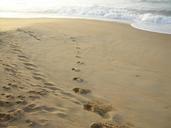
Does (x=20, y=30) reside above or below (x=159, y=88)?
above

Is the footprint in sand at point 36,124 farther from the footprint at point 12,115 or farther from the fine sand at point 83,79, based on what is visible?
the footprint at point 12,115

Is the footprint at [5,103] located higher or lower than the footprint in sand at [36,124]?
higher

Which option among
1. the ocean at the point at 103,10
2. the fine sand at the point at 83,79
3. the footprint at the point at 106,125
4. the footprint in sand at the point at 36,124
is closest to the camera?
the footprint in sand at the point at 36,124

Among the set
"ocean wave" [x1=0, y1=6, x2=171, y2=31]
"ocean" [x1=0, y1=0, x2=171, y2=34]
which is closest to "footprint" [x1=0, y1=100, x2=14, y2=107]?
"ocean" [x1=0, y1=0, x2=171, y2=34]

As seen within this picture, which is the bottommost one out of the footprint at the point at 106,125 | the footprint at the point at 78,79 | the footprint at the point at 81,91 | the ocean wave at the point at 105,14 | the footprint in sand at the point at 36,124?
the footprint at the point at 106,125

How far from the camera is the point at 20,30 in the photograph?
762cm

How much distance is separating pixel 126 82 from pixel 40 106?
1728mm

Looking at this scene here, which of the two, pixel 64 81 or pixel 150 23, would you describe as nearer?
pixel 64 81

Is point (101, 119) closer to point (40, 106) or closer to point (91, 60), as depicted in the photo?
point (40, 106)

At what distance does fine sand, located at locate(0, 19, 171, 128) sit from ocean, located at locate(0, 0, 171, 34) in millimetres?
2163

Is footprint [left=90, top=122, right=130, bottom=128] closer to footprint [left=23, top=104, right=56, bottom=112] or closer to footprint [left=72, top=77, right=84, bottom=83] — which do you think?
footprint [left=23, top=104, right=56, bottom=112]

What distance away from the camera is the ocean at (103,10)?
10.2 metres

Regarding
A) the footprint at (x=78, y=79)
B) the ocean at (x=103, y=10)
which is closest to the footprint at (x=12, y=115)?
the footprint at (x=78, y=79)

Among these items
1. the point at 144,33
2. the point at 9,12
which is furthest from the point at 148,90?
the point at 9,12
